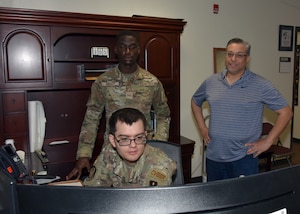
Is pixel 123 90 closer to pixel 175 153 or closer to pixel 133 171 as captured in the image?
pixel 175 153

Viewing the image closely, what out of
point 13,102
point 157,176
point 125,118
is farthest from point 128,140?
point 13,102

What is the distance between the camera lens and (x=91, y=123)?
202cm

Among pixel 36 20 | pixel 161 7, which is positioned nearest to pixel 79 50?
pixel 36 20

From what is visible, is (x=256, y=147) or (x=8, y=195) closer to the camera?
(x=8, y=195)

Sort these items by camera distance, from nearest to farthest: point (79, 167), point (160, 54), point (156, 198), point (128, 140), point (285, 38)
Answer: point (156, 198) < point (128, 140) < point (79, 167) < point (160, 54) < point (285, 38)

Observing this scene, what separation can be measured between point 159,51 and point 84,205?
2.41m

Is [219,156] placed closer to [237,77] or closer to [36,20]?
[237,77]

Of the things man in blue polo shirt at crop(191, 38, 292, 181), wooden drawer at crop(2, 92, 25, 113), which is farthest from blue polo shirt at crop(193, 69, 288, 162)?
wooden drawer at crop(2, 92, 25, 113)

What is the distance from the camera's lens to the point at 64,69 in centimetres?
267

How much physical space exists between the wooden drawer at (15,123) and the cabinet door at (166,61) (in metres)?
1.15

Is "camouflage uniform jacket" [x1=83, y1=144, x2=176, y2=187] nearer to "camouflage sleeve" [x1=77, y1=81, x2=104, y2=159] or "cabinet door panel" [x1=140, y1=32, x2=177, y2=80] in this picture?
"camouflage sleeve" [x1=77, y1=81, x2=104, y2=159]

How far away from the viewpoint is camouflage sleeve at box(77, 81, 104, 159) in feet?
6.36

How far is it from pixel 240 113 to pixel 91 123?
1.06 m

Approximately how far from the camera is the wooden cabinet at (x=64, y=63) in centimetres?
221
